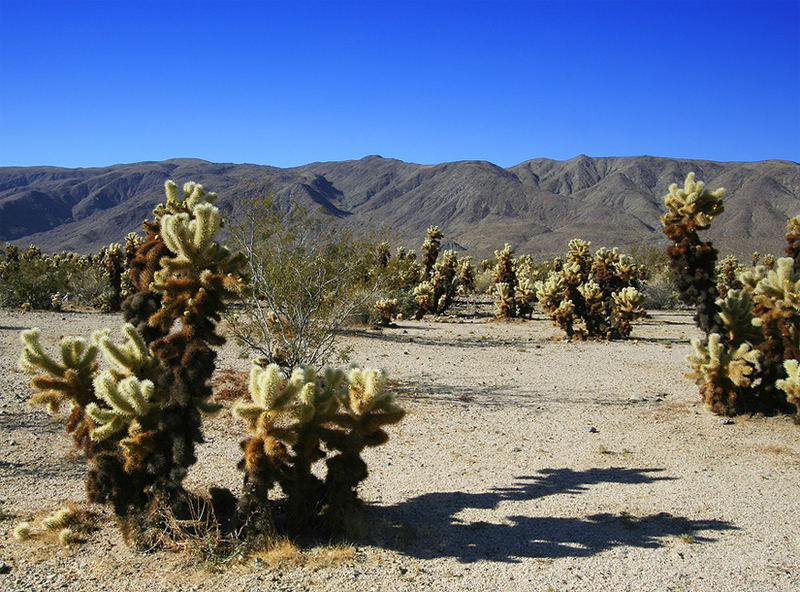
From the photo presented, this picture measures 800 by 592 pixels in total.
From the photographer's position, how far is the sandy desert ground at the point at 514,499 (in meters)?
4.80

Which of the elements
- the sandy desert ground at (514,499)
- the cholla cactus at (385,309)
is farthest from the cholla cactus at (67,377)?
the cholla cactus at (385,309)

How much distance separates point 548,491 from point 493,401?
4.44 m

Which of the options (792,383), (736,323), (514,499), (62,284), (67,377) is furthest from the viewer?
(62,284)

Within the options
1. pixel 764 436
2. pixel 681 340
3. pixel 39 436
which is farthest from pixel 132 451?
pixel 681 340

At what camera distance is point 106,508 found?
19.3 feet

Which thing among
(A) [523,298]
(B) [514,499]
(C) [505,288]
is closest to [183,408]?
(B) [514,499]

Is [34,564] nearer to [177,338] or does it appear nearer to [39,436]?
[177,338]

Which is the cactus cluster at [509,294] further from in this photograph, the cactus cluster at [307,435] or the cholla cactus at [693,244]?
the cactus cluster at [307,435]

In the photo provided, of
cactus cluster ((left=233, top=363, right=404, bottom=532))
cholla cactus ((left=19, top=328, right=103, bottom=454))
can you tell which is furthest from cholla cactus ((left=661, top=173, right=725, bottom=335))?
cholla cactus ((left=19, top=328, right=103, bottom=454))

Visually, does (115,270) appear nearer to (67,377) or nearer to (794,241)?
(67,377)

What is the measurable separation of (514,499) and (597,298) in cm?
1392

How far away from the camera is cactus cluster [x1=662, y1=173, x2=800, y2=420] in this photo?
9.59 metres

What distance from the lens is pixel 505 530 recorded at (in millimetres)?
5734

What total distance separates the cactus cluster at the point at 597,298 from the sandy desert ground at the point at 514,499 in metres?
6.81
